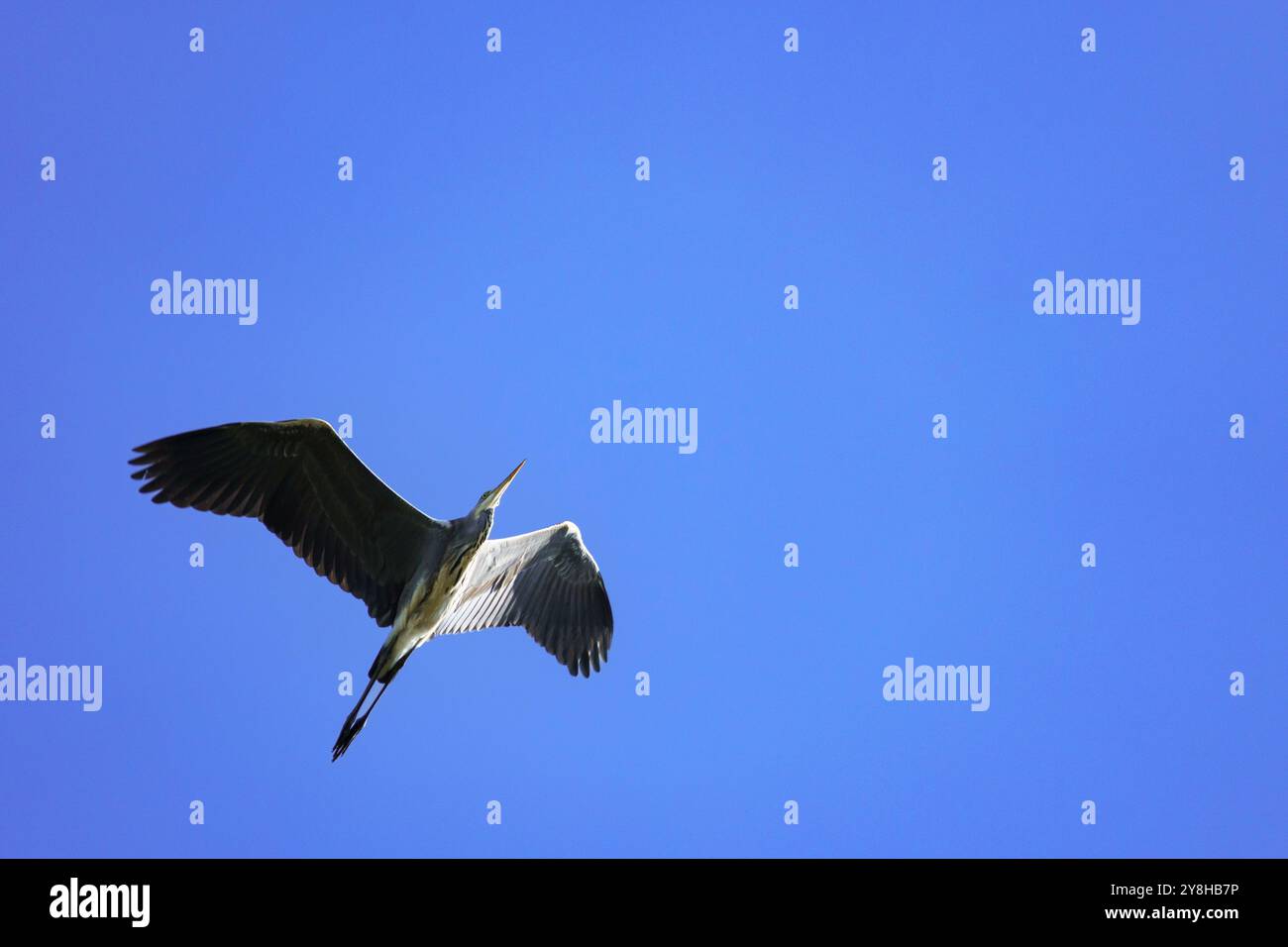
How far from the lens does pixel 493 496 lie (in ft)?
36.4

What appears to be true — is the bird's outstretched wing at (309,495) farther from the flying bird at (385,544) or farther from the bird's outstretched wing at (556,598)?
the bird's outstretched wing at (556,598)

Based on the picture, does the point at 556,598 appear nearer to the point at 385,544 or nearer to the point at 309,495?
the point at 385,544

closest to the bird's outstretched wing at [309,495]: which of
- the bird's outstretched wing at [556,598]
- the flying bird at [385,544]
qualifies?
the flying bird at [385,544]

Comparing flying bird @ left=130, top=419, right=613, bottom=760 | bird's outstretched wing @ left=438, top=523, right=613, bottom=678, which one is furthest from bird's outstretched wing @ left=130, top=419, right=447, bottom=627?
bird's outstretched wing @ left=438, top=523, right=613, bottom=678

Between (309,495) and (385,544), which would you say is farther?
(385,544)

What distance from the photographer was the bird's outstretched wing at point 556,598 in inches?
460

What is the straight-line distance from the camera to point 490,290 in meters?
13.5

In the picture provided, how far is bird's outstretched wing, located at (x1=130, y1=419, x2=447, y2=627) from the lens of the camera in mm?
10391

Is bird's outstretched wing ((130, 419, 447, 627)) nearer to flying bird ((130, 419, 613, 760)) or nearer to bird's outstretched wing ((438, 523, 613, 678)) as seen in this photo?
flying bird ((130, 419, 613, 760))

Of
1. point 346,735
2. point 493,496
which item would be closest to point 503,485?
point 493,496

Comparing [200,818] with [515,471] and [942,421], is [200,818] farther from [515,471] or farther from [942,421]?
[942,421]

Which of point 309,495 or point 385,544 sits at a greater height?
point 309,495

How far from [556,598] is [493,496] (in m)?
1.29
